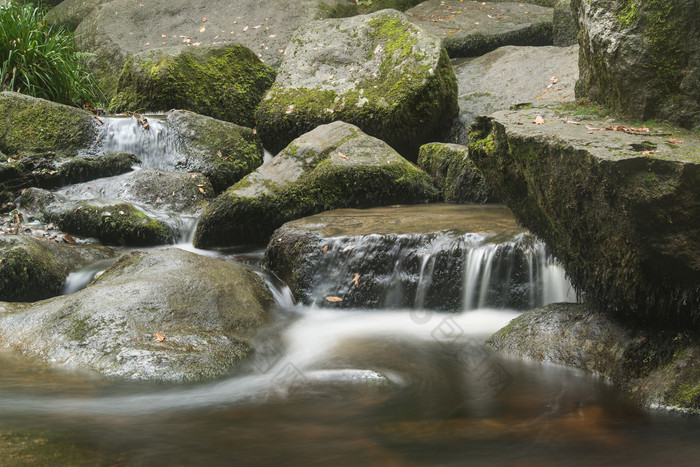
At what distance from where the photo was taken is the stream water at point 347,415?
8.14 ft

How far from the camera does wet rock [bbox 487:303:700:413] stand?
9.62 ft

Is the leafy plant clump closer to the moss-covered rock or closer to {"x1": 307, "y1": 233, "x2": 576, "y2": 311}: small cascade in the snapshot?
the moss-covered rock

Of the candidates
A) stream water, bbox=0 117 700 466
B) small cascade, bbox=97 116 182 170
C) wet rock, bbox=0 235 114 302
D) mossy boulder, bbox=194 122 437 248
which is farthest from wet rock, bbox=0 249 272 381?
small cascade, bbox=97 116 182 170

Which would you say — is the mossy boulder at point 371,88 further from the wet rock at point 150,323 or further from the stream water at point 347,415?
the stream water at point 347,415

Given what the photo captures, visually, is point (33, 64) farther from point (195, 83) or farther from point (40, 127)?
point (195, 83)

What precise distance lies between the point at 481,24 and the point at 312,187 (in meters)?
8.04

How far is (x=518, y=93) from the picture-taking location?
9508 mm

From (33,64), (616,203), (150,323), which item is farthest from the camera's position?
(33,64)

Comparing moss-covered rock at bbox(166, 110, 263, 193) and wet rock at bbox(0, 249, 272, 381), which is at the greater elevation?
moss-covered rock at bbox(166, 110, 263, 193)

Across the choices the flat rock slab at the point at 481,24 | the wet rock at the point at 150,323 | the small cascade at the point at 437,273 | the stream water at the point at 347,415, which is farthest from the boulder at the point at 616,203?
the flat rock slab at the point at 481,24

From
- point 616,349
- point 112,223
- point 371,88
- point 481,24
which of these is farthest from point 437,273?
point 481,24

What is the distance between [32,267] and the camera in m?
5.35

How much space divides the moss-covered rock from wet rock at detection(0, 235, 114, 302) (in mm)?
2893

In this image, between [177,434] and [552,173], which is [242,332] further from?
[552,173]
